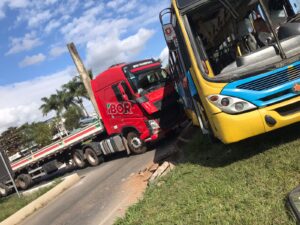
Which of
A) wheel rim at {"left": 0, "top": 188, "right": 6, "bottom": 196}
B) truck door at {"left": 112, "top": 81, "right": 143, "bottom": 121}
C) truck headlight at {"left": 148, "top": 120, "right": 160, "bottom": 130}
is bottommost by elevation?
wheel rim at {"left": 0, "top": 188, "right": 6, "bottom": 196}

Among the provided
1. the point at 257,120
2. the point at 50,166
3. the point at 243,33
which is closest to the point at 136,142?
the point at 50,166

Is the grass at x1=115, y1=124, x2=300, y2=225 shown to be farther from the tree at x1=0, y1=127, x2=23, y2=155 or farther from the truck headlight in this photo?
the tree at x1=0, y1=127, x2=23, y2=155

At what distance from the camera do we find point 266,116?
610 cm

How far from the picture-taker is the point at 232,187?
5566 millimetres

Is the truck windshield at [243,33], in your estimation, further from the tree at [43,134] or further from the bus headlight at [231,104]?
the tree at [43,134]

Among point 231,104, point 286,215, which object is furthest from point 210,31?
point 286,215

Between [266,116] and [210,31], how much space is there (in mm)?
2539

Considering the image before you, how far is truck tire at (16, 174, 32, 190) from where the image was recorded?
1947 cm

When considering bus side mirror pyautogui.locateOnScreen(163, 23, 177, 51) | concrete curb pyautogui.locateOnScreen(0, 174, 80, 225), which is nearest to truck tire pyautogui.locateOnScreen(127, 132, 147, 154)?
concrete curb pyautogui.locateOnScreen(0, 174, 80, 225)

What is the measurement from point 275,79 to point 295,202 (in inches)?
90.8

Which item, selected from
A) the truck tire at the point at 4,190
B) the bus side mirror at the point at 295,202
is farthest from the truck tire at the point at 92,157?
the bus side mirror at the point at 295,202

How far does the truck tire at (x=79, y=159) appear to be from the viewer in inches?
687

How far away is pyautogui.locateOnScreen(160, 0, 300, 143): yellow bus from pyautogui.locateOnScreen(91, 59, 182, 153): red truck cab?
18.3 feet

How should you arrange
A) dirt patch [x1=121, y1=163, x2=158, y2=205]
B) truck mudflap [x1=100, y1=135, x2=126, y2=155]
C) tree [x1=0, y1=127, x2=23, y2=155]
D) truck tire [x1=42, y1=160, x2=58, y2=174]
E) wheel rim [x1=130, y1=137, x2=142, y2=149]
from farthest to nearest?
tree [x1=0, y1=127, x2=23, y2=155] < truck tire [x1=42, y1=160, x2=58, y2=174] < truck mudflap [x1=100, y1=135, x2=126, y2=155] < wheel rim [x1=130, y1=137, x2=142, y2=149] < dirt patch [x1=121, y1=163, x2=158, y2=205]
